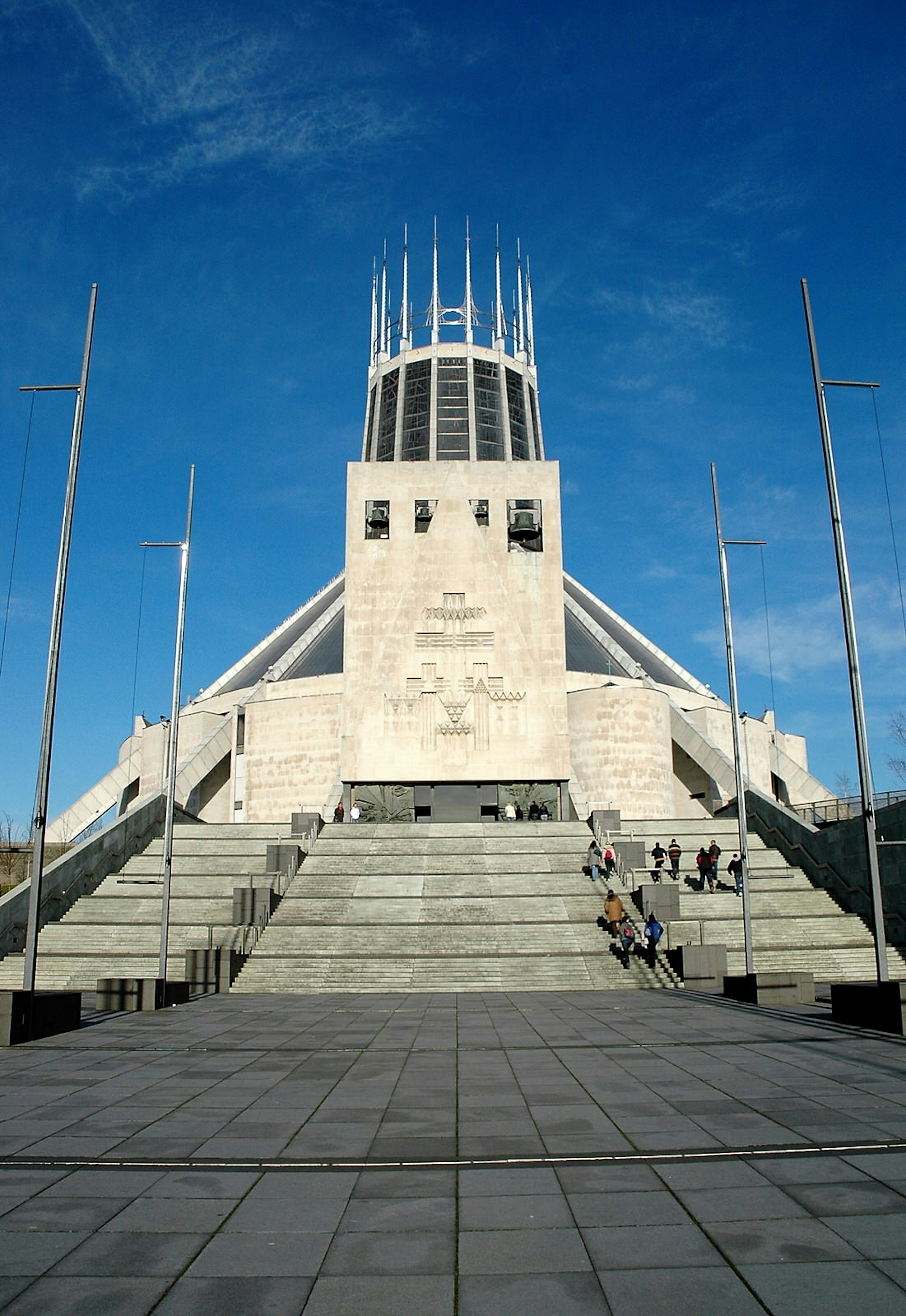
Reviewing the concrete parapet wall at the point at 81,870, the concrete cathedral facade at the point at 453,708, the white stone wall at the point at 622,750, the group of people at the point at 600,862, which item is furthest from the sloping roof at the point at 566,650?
the group of people at the point at 600,862

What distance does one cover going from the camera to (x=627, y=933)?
57.7 feet

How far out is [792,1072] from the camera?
25.0ft

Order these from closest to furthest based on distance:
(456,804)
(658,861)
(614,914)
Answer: (614,914), (658,861), (456,804)

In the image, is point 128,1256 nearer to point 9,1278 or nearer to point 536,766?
point 9,1278

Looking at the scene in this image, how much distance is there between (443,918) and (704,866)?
681cm

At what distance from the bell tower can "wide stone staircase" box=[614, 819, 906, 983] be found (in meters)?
4.95

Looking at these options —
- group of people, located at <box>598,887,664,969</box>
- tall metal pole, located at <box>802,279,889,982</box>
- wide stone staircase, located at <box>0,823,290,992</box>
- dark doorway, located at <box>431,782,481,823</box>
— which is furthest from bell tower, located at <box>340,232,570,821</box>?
tall metal pole, located at <box>802,279,889,982</box>

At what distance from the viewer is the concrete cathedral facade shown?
30609mm

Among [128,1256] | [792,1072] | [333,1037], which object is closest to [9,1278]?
[128,1256]

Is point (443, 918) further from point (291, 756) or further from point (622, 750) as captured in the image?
point (291, 756)

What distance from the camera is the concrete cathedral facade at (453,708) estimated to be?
1205 inches

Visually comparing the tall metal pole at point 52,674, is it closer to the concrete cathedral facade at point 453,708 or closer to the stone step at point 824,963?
the stone step at point 824,963

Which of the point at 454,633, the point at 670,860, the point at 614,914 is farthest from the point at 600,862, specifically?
the point at 454,633

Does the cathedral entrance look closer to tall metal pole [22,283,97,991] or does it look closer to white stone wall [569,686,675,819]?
white stone wall [569,686,675,819]
